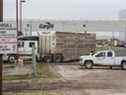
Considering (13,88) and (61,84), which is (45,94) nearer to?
(13,88)

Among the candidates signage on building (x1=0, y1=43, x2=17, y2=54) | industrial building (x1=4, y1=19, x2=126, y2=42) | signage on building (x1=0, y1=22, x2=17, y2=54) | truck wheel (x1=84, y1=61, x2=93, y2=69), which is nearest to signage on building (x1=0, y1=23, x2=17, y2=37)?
signage on building (x1=0, y1=22, x2=17, y2=54)

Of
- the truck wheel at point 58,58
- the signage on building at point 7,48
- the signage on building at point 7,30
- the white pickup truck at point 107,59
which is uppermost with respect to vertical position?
the signage on building at point 7,30

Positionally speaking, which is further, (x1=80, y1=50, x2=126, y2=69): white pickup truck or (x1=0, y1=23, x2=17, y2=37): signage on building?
(x1=80, y1=50, x2=126, y2=69): white pickup truck

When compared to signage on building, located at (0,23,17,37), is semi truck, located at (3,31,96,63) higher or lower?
lower

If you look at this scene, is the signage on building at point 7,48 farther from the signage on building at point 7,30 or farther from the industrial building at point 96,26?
the industrial building at point 96,26

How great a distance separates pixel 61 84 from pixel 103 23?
91.3 meters

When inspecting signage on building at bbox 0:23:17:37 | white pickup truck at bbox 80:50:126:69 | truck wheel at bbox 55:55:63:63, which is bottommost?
truck wheel at bbox 55:55:63:63

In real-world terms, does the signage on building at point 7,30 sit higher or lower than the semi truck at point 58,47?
higher

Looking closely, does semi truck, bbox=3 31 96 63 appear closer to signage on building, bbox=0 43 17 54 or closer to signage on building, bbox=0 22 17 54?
signage on building, bbox=0 22 17 54

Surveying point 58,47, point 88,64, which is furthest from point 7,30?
point 58,47

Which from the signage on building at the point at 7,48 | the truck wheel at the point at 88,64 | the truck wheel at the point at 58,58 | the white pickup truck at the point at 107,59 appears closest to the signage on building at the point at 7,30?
the signage on building at the point at 7,48

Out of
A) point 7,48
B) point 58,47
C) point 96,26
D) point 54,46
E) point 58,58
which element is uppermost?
point 96,26

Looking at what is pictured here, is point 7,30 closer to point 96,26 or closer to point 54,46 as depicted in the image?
point 54,46

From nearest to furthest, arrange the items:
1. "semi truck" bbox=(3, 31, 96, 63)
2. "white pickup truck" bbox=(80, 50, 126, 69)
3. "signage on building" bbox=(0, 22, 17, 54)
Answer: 1. "signage on building" bbox=(0, 22, 17, 54)
2. "white pickup truck" bbox=(80, 50, 126, 69)
3. "semi truck" bbox=(3, 31, 96, 63)
